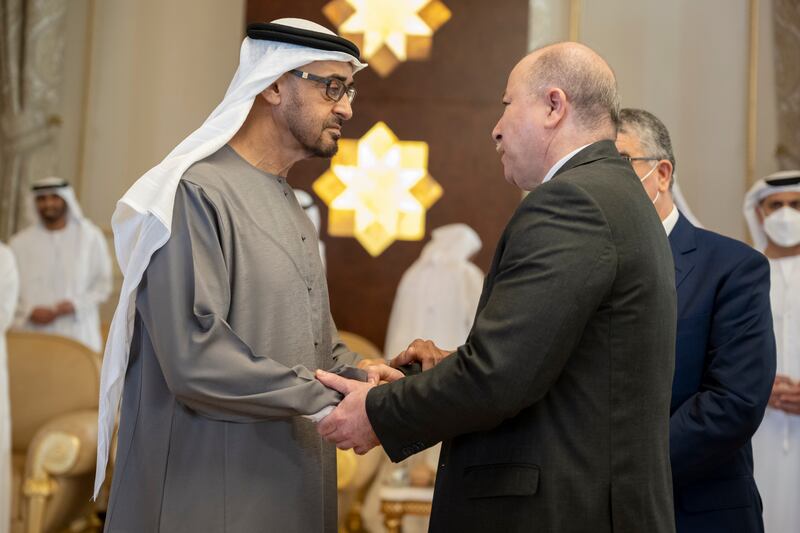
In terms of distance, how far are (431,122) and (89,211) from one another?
9.17 ft

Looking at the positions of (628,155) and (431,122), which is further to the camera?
(431,122)

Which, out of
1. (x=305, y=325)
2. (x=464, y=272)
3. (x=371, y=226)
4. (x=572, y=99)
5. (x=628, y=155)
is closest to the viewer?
(x=572, y=99)

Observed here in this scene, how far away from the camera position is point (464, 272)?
666 centimetres

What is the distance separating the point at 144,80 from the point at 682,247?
5.78m

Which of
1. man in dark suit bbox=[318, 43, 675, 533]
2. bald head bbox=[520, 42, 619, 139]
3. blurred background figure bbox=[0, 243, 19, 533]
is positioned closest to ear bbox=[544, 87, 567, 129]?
bald head bbox=[520, 42, 619, 139]

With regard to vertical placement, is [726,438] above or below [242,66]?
below

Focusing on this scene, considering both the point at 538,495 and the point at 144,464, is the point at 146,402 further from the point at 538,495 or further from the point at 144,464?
the point at 538,495

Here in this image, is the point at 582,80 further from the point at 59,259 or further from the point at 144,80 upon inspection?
the point at 144,80

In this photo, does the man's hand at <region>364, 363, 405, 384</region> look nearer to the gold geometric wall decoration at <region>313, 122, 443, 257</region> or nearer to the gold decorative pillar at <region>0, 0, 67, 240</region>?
the gold geometric wall decoration at <region>313, 122, 443, 257</region>

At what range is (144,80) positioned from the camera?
7.55 meters

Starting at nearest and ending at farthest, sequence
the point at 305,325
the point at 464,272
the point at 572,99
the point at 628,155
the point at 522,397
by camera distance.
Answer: the point at 522,397 < the point at 572,99 < the point at 305,325 < the point at 628,155 < the point at 464,272

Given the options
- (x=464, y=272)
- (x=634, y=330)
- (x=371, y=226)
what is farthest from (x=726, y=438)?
A: (x=371, y=226)

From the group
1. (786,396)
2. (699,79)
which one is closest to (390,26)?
(699,79)

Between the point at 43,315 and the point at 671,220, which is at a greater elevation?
the point at 671,220
